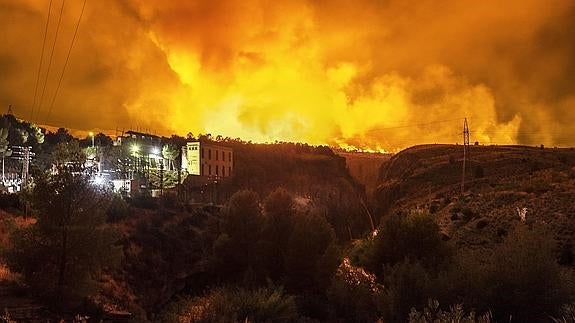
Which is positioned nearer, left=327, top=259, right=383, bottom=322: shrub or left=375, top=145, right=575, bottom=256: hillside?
left=327, top=259, right=383, bottom=322: shrub

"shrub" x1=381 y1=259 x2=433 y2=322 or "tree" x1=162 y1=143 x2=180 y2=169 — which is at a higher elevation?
"tree" x1=162 y1=143 x2=180 y2=169

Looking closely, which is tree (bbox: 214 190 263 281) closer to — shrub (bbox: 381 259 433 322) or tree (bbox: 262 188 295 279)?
tree (bbox: 262 188 295 279)

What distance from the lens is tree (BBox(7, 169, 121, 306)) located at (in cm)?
2680

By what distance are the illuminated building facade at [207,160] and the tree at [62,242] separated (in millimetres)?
64648

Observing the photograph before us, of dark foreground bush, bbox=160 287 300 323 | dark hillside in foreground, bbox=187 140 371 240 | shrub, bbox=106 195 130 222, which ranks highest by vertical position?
dark hillside in foreground, bbox=187 140 371 240

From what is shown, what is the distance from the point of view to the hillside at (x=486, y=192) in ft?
152

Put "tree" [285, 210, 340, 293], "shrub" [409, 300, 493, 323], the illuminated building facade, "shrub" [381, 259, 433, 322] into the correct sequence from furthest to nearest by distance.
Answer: the illuminated building facade → "tree" [285, 210, 340, 293] → "shrub" [381, 259, 433, 322] → "shrub" [409, 300, 493, 323]

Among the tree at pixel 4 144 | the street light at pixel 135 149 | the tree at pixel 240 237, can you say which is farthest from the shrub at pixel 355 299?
the tree at pixel 4 144

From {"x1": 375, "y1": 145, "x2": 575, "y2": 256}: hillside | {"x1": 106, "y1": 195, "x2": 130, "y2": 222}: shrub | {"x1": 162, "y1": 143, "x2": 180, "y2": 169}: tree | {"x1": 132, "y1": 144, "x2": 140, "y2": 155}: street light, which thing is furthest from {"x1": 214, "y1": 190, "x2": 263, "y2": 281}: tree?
{"x1": 162, "y1": 143, "x2": 180, "y2": 169}: tree

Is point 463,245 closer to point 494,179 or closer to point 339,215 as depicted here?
point 494,179

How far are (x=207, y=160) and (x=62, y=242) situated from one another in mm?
69122

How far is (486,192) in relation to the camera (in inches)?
2554

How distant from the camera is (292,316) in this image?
22125mm

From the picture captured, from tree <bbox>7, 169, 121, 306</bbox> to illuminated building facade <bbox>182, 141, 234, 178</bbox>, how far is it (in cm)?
6465
